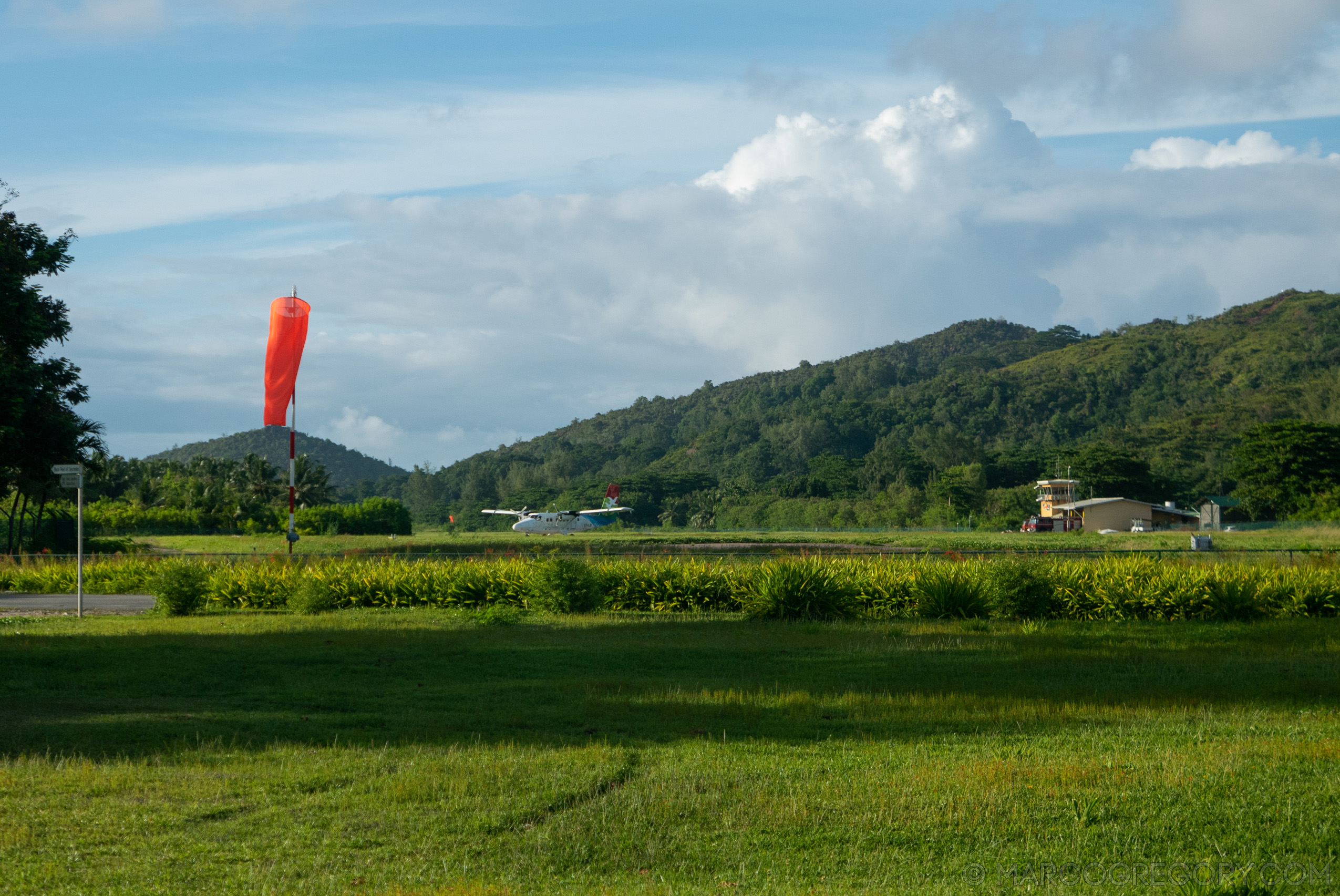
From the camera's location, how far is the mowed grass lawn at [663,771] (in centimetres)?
486

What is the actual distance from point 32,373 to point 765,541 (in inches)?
1559

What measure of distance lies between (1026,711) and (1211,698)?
6.87ft

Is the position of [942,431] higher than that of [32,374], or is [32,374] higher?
[942,431]

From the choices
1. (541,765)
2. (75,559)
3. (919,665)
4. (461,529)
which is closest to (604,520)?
(461,529)

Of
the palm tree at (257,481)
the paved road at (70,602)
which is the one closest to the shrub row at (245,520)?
the palm tree at (257,481)

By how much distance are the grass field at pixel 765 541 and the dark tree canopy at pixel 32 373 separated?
1518 centimetres

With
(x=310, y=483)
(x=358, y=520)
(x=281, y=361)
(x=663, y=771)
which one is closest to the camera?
(x=663, y=771)

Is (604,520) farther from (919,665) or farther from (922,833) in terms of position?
(922,833)

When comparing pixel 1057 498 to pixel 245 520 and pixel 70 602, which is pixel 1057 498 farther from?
pixel 70 602

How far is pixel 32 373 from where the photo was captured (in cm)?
1497

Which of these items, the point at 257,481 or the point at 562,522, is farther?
the point at 257,481

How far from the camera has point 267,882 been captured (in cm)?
457

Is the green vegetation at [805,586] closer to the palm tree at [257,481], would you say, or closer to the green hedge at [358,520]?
the green hedge at [358,520]

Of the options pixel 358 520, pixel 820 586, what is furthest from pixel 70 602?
pixel 358 520
